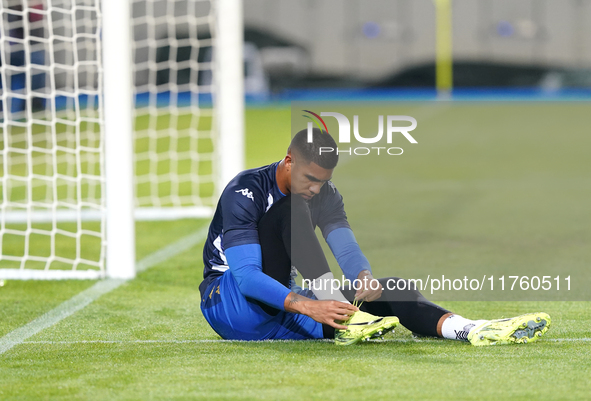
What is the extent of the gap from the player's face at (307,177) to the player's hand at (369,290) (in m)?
0.45

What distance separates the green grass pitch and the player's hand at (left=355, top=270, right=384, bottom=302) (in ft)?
0.75

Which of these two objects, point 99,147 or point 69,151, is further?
point 69,151

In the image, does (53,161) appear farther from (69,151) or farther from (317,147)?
(317,147)

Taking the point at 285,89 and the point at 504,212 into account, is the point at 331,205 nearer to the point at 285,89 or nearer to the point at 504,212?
the point at 504,212

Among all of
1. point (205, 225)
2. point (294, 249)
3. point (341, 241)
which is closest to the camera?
point (294, 249)

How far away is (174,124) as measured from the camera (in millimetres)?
16203

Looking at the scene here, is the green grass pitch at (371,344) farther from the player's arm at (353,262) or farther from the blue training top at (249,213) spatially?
the blue training top at (249,213)

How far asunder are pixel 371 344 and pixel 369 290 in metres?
0.29

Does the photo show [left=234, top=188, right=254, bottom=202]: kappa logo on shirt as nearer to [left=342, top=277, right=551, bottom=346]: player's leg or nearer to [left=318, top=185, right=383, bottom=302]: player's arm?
[left=318, top=185, right=383, bottom=302]: player's arm

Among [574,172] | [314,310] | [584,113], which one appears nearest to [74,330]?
[314,310]

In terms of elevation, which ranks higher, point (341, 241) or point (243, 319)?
point (341, 241)

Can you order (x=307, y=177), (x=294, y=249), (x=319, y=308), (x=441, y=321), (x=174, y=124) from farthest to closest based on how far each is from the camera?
1. (x=174, y=124)
2. (x=441, y=321)
3. (x=294, y=249)
4. (x=307, y=177)
5. (x=319, y=308)

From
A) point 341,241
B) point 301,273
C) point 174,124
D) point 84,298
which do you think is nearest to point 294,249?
point 301,273

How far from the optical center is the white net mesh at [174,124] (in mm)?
8461
